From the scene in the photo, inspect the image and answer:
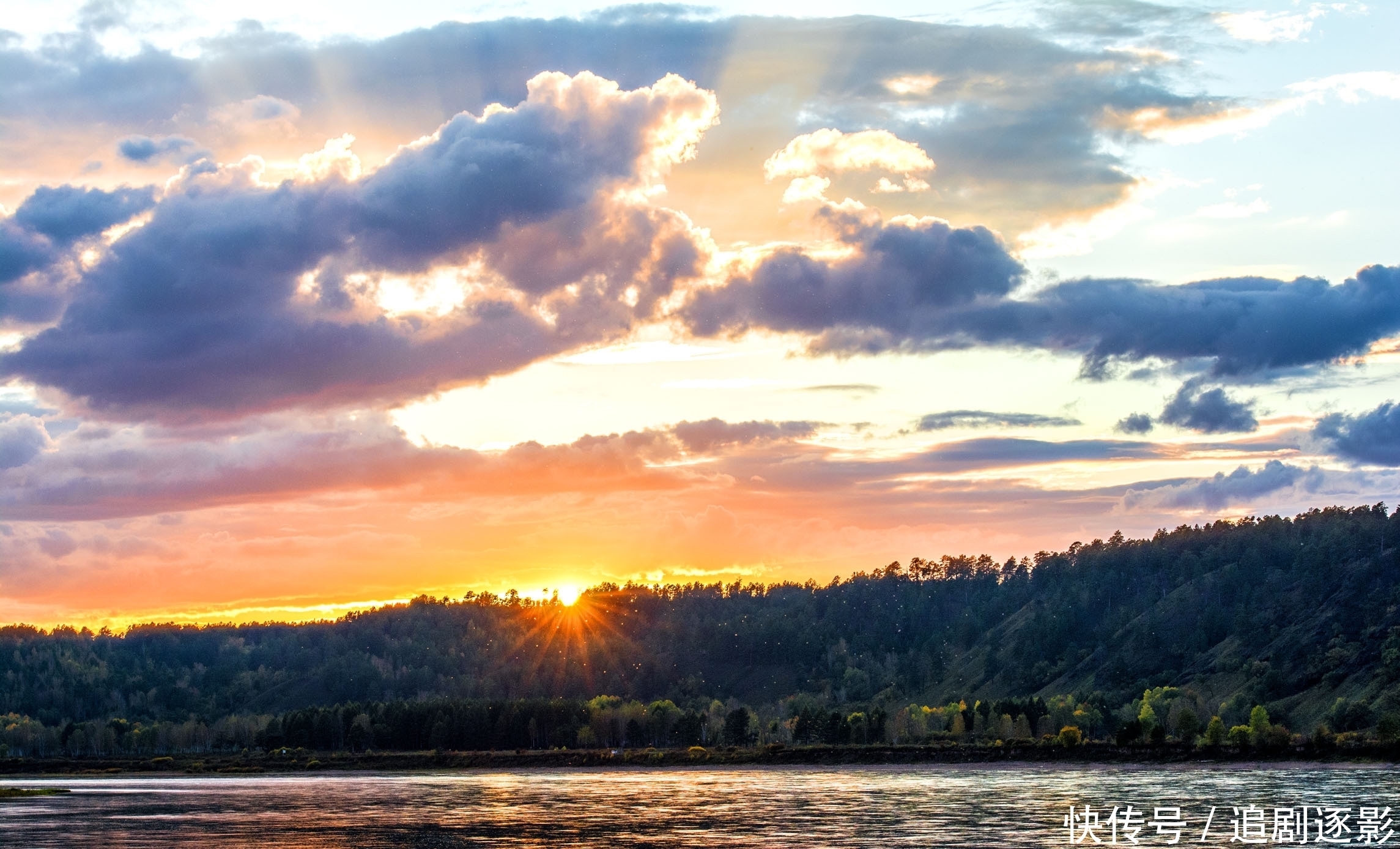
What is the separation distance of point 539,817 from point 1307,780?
110 meters

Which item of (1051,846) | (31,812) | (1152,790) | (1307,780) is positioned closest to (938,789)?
(1152,790)

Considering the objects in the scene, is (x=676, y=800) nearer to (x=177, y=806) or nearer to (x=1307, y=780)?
(x=177, y=806)

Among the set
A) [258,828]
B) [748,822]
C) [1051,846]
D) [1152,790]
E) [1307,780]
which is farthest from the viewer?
[1307,780]

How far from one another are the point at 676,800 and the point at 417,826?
46320mm

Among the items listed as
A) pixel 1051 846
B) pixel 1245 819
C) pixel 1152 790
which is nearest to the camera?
pixel 1051 846

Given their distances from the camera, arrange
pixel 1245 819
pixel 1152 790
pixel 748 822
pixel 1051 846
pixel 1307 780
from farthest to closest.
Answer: pixel 1307 780
pixel 1152 790
pixel 748 822
pixel 1245 819
pixel 1051 846

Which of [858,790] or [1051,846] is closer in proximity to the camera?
[1051,846]

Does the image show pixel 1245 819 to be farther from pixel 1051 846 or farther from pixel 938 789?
pixel 938 789

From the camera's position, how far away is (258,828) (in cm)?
14525

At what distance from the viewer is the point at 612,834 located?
12662 cm

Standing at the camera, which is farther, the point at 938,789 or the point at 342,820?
the point at 938,789

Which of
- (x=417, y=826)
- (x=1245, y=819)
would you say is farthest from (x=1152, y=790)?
(x=417, y=826)

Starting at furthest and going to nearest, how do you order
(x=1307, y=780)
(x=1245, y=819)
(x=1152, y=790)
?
(x=1307, y=780)
(x=1152, y=790)
(x=1245, y=819)

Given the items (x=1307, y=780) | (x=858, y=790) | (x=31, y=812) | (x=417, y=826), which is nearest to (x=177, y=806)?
(x=31, y=812)
